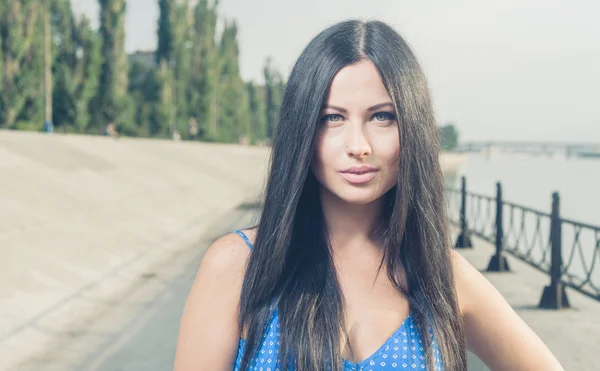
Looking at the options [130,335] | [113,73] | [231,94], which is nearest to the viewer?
[130,335]

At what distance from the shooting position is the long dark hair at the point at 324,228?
146cm

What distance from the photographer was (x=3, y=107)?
27.5 metres

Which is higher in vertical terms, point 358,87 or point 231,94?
point 231,94

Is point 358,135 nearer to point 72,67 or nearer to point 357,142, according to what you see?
point 357,142

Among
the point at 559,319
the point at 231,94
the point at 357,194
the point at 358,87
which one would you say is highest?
the point at 231,94

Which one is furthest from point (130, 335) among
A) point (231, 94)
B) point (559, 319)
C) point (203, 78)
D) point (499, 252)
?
point (231, 94)

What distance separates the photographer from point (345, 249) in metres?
1.61

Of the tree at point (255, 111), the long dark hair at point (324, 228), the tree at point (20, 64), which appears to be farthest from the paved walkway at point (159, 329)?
the tree at point (255, 111)

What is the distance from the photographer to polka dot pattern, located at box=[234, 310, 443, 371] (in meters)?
1.45

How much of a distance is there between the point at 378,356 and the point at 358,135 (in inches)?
17.5

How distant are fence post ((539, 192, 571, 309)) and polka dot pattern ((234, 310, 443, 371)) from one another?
5.87 m

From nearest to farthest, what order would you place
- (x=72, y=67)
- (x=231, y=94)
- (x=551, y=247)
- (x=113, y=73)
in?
(x=551, y=247), (x=72, y=67), (x=113, y=73), (x=231, y=94)

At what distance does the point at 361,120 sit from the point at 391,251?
323mm

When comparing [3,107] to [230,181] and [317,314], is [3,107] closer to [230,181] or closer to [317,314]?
[230,181]
